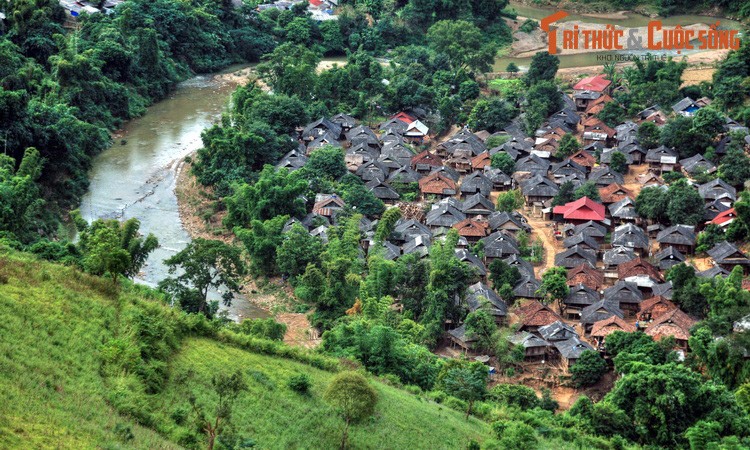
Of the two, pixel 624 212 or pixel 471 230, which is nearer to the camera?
pixel 471 230

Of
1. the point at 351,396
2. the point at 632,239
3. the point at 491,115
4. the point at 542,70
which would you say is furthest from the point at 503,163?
the point at 351,396

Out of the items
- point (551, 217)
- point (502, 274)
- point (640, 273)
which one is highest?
point (502, 274)

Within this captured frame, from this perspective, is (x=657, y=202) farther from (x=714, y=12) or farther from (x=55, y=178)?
(x=714, y=12)

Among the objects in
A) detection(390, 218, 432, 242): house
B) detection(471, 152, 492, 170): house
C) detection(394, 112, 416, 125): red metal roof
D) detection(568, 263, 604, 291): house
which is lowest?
detection(568, 263, 604, 291): house

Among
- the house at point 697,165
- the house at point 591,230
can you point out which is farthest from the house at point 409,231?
the house at point 697,165

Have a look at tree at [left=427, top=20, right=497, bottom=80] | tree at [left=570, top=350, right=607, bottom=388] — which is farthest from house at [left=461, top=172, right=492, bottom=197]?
tree at [left=427, top=20, right=497, bottom=80]

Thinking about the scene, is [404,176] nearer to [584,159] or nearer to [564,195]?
[564,195]

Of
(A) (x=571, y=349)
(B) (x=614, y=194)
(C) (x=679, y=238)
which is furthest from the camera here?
(B) (x=614, y=194)

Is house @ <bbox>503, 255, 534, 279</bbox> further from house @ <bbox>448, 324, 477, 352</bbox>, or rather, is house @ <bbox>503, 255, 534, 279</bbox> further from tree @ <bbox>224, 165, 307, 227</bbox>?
tree @ <bbox>224, 165, 307, 227</bbox>
